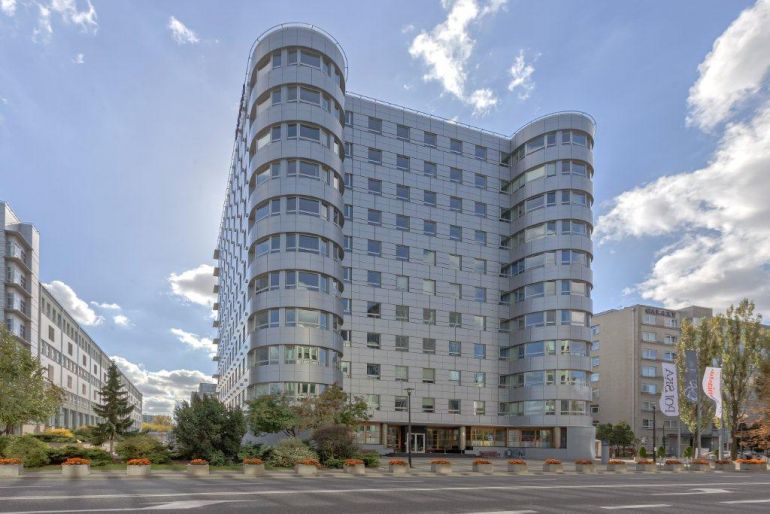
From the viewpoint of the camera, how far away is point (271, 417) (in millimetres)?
41750

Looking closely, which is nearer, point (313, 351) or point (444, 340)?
point (313, 351)

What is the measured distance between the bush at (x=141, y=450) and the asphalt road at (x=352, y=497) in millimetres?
8738

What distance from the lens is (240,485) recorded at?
24.6 meters

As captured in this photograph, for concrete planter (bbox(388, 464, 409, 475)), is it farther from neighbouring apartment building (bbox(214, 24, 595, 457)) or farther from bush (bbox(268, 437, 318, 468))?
neighbouring apartment building (bbox(214, 24, 595, 457))

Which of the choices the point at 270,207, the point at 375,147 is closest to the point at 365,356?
the point at 270,207

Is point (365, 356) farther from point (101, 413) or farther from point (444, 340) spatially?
point (101, 413)

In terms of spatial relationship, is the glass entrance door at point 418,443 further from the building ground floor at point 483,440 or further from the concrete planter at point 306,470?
the concrete planter at point 306,470

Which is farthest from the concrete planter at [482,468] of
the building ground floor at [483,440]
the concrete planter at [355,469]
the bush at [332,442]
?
the building ground floor at [483,440]

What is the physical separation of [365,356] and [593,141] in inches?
1428

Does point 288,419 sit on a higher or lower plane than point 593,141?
lower

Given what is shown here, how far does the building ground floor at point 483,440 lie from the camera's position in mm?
62906

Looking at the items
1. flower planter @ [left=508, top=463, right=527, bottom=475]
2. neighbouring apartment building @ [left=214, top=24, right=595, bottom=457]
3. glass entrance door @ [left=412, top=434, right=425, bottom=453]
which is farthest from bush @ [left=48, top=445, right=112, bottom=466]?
glass entrance door @ [left=412, top=434, right=425, bottom=453]

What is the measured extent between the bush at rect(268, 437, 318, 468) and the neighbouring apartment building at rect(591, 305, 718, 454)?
71.5 meters

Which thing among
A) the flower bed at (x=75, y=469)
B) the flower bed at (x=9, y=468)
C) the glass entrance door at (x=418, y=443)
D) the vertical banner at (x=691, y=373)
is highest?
the vertical banner at (x=691, y=373)
